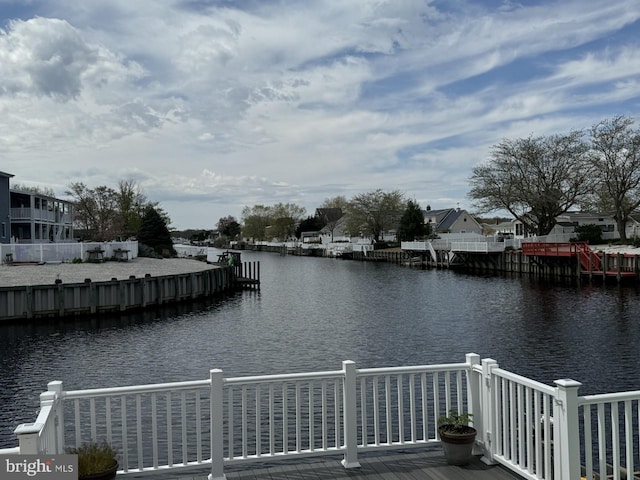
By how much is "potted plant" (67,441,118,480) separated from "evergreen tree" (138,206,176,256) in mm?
55497

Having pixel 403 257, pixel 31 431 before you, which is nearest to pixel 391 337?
pixel 31 431

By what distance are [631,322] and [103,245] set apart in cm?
3353

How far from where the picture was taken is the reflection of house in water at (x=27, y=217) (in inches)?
2063

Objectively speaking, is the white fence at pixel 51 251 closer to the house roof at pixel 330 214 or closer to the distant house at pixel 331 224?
the distant house at pixel 331 224

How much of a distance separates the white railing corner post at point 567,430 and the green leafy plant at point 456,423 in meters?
1.32

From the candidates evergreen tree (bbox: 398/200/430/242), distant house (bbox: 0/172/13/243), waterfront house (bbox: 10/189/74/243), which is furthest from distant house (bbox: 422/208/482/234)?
distant house (bbox: 0/172/13/243)

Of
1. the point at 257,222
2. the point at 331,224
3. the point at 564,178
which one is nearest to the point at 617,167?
the point at 564,178

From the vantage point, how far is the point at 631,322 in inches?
1030

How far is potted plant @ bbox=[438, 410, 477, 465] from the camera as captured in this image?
6582mm

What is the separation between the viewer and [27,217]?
185 feet

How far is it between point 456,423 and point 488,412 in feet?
1.30

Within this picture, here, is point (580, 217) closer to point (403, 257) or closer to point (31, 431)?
point (403, 257)

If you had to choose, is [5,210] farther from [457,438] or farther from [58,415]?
[457,438]

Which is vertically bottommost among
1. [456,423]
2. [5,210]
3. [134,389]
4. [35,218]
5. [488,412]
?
[456,423]
